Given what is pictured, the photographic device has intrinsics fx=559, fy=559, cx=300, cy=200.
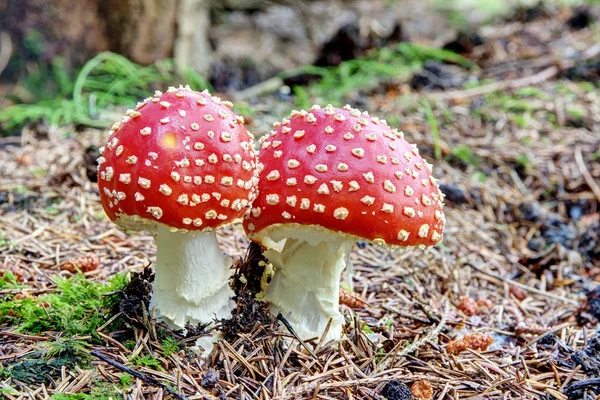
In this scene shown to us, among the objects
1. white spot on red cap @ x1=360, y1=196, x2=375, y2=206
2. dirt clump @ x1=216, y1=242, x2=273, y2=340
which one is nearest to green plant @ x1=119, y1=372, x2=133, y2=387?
dirt clump @ x1=216, y1=242, x2=273, y2=340

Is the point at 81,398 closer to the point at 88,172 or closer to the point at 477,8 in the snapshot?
the point at 88,172

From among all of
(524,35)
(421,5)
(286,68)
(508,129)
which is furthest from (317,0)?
(508,129)

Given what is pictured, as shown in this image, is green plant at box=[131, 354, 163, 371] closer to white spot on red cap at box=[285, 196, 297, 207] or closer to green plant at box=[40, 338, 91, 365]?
green plant at box=[40, 338, 91, 365]

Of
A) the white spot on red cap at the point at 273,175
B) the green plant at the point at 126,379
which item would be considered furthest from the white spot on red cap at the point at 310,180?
the green plant at the point at 126,379

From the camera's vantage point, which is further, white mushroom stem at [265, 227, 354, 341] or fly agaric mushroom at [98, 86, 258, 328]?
white mushroom stem at [265, 227, 354, 341]

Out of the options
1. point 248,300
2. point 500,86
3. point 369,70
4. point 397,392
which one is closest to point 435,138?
point 500,86

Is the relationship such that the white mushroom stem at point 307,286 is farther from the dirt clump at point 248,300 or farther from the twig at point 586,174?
the twig at point 586,174
